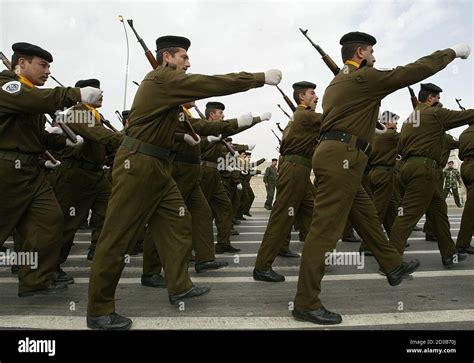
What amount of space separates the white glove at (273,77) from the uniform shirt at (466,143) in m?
4.56

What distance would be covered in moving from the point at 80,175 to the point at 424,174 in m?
4.25

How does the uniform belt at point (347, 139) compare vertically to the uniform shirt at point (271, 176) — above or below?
below

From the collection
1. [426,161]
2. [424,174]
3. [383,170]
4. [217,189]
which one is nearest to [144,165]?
[217,189]

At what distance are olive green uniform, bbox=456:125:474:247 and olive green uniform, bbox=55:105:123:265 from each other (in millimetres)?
4898

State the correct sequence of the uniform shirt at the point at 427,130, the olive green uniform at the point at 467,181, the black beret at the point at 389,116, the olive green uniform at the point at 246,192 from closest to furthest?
the uniform shirt at the point at 427,130
the olive green uniform at the point at 467,181
the black beret at the point at 389,116
the olive green uniform at the point at 246,192

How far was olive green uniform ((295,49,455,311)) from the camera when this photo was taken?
312 centimetres

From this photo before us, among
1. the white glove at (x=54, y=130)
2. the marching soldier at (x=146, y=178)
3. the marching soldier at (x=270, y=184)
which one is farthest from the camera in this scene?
the marching soldier at (x=270, y=184)

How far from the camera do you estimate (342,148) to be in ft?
10.6

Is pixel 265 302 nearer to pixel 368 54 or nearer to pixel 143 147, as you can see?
pixel 143 147

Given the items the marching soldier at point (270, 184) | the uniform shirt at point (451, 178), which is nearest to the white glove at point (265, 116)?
the marching soldier at point (270, 184)

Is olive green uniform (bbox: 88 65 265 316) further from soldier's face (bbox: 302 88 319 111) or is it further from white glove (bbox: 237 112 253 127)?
soldier's face (bbox: 302 88 319 111)

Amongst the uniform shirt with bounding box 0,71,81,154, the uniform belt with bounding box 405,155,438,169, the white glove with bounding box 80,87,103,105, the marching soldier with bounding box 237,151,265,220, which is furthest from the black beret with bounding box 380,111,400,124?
the marching soldier with bounding box 237,151,265,220

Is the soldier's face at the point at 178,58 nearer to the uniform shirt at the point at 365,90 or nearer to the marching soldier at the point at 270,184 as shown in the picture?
the uniform shirt at the point at 365,90

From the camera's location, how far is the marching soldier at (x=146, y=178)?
2.95m
